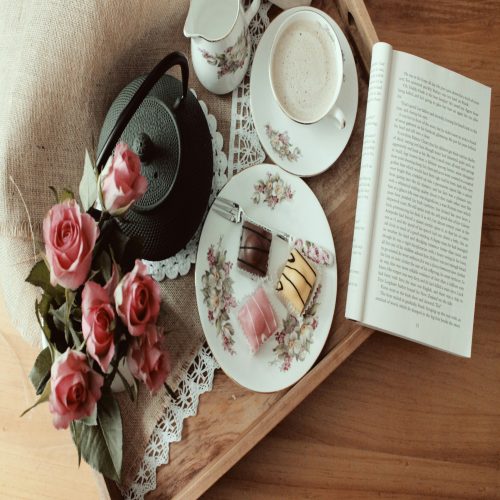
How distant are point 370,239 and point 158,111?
0.29 meters

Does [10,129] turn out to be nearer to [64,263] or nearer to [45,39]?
[45,39]

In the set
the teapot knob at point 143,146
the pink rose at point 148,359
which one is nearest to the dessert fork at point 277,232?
the teapot knob at point 143,146

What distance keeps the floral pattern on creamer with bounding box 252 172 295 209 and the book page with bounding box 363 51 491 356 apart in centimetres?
12

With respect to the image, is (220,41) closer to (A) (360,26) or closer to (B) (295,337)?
(A) (360,26)

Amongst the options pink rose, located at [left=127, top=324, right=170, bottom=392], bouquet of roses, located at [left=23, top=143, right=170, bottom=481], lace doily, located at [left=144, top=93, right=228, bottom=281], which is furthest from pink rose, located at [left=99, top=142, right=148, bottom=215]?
lace doily, located at [left=144, top=93, right=228, bottom=281]

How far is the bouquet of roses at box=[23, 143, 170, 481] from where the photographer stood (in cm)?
42

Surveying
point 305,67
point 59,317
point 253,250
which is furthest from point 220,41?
point 59,317

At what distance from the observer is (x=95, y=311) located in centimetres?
43

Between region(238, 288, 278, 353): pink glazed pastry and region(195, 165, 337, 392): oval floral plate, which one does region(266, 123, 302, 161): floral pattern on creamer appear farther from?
region(238, 288, 278, 353): pink glazed pastry

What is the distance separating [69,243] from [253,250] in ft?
0.91

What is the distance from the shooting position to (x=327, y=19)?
723 mm

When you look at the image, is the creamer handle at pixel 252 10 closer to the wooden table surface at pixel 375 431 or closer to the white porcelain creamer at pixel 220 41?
the white porcelain creamer at pixel 220 41

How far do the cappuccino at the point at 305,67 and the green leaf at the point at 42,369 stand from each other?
0.42 metres

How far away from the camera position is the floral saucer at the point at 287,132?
704mm
